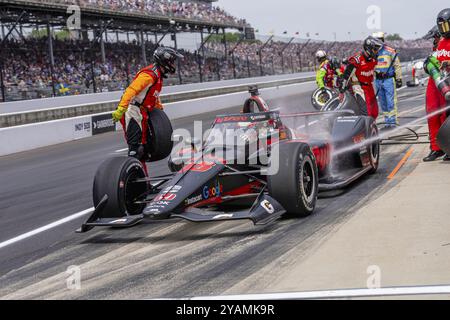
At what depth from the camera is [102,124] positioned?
20.2m

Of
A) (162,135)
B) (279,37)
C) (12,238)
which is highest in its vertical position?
(279,37)

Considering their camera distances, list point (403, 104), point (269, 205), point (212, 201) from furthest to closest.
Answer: point (403, 104) < point (212, 201) < point (269, 205)

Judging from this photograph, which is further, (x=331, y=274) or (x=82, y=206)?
(x=82, y=206)

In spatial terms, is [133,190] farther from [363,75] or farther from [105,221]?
[363,75]

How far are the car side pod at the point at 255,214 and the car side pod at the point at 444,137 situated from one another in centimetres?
311

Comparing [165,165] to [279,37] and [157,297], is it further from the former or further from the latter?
[279,37]

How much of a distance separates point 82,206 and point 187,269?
3545 millimetres

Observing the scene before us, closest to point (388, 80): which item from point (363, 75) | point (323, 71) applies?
point (363, 75)

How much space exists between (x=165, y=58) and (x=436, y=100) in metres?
3.81

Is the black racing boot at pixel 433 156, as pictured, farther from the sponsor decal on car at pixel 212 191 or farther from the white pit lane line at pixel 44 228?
the white pit lane line at pixel 44 228

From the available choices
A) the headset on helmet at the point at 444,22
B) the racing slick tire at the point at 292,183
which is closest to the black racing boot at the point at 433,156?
the headset on helmet at the point at 444,22

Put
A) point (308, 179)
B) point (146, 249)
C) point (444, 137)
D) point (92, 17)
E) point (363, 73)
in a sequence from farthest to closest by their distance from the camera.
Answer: point (92, 17) < point (363, 73) < point (444, 137) < point (308, 179) < point (146, 249)

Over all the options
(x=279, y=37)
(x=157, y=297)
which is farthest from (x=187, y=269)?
(x=279, y=37)
